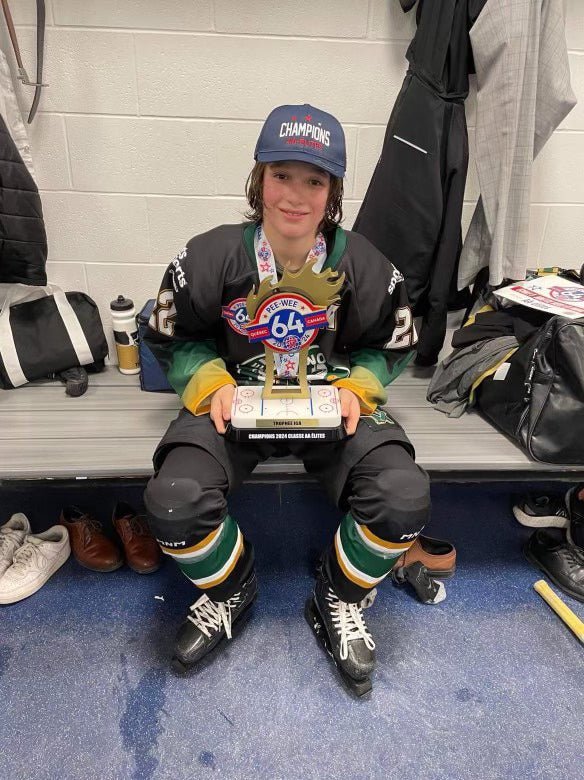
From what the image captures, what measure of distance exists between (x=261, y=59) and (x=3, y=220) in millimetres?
822

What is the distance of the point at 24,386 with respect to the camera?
5.30 ft

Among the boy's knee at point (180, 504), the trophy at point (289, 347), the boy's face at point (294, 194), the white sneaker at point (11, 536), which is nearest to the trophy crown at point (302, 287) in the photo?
the trophy at point (289, 347)

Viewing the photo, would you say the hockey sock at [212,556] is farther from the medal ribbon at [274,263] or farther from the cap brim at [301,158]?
the cap brim at [301,158]

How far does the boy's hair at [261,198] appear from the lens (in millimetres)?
1141

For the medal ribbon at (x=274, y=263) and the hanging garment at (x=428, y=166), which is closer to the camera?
the medal ribbon at (x=274, y=263)

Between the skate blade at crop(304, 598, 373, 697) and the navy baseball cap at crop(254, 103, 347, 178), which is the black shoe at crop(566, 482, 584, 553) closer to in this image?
the skate blade at crop(304, 598, 373, 697)

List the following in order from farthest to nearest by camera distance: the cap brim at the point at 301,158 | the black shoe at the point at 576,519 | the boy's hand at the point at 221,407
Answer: the black shoe at the point at 576,519, the boy's hand at the point at 221,407, the cap brim at the point at 301,158

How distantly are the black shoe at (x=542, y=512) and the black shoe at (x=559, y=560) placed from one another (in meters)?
0.05

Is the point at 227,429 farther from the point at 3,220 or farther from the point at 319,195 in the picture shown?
the point at 3,220

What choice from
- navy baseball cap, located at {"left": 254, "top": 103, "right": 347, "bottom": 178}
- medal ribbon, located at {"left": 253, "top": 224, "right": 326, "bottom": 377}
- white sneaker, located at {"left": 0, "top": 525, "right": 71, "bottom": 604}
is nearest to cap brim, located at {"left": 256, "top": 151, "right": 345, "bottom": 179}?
navy baseball cap, located at {"left": 254, "top": 103, "right": 347, "bottom": 178}

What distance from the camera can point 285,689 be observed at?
1156 mm

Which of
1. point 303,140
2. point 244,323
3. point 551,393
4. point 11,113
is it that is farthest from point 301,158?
point 11,113

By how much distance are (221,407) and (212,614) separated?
48 centimetres

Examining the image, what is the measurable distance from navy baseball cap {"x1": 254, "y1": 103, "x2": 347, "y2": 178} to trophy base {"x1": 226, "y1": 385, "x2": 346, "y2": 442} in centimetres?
47
